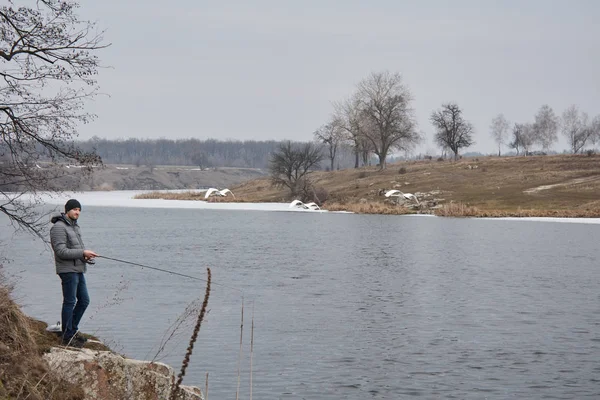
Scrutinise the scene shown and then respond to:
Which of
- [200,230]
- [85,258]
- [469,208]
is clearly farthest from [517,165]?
[85,258]

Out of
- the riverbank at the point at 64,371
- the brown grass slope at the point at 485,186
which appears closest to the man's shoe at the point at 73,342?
the riverbank at the point at 64,371

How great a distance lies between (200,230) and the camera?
53.2 meters

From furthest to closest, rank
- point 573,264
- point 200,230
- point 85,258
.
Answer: point 200,230, point 573,264, point 85,258

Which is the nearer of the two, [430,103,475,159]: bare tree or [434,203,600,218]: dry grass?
Answer: [434,203,600,218]: dry grass

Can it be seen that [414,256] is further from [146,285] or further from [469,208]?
[469,208]

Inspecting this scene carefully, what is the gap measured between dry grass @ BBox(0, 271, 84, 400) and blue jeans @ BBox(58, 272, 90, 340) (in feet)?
2.75

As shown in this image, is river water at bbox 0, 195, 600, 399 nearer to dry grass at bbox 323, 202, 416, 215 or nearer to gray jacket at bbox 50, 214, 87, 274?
gray jacket at bbox 50, 214, 87, 274

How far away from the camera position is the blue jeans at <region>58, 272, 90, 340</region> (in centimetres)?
1148

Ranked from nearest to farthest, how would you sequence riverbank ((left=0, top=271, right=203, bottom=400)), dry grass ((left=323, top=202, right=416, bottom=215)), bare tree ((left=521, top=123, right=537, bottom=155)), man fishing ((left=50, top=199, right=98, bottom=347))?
1. riverbank ((left=0, top=271, right=203, bottom=400))
2. man fishing ((left=50, top=199, right=98, bottom=347))
3. dry grass ((left=323, top=202, right=416, bottom=215))
4. bare tree ((left=521, top=123, right=537, bottom=155))

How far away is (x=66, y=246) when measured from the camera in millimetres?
11625

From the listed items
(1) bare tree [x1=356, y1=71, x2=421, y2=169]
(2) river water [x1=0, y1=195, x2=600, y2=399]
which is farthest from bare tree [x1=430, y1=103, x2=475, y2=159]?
(2) river water [x1=0, y1=195, x2=600, y2=399]

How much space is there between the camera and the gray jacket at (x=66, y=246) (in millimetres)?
11453

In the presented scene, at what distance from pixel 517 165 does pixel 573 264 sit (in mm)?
74164

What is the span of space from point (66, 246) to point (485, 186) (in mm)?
81370
